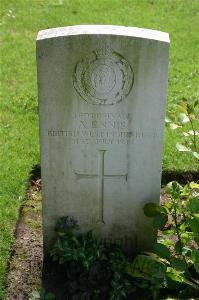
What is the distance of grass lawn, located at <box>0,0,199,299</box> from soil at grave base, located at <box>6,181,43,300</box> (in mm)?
72

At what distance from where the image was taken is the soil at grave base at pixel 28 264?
4.12m

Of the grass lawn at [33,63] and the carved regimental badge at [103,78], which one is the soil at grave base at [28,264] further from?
the carved regimental badge at [103,78]

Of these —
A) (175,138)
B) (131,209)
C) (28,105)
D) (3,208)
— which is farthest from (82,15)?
(131,209)

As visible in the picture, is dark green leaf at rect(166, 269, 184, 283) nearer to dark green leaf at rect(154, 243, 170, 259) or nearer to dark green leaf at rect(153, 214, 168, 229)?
dark green leaf at rect(154, 243, 170, 259)

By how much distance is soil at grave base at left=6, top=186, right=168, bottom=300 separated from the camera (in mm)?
4121

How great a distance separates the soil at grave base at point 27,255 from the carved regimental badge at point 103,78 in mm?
1376

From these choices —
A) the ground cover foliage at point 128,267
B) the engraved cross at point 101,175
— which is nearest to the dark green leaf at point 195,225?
the ground cover foliage at point 128,267

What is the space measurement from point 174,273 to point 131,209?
0.60 meters

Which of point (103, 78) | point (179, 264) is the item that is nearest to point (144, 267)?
point (179, 264)

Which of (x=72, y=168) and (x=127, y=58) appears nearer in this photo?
(x=127, y=58)

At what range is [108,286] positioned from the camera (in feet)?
13.2

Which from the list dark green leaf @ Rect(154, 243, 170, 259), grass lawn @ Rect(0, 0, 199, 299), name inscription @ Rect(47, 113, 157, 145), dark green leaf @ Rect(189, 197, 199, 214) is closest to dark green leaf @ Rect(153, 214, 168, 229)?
dark green leaf @ Rect(154, 243, 170, 259)

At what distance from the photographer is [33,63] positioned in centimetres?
783

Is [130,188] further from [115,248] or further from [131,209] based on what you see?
[115,248]
